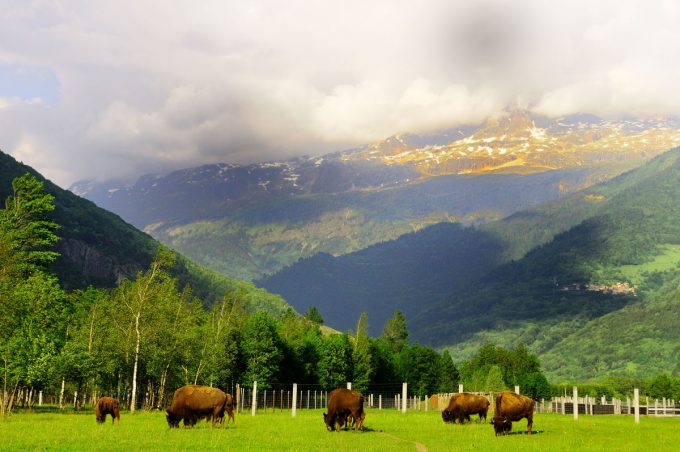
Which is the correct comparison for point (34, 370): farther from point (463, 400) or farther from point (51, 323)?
point (463, 400)

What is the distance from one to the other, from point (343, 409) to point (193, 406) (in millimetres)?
9043

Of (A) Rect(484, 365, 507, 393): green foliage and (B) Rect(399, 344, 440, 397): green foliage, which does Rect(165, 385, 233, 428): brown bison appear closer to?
(A) Rect(484, 365, 507, 393): green foliage

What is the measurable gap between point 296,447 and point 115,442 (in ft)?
28.6

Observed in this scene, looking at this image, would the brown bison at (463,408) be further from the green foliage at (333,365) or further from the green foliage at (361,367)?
the green foliage at (361,367)

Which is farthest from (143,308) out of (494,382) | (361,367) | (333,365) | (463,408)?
(494,382)

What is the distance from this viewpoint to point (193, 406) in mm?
40625

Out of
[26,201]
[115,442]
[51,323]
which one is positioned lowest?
[115,442]

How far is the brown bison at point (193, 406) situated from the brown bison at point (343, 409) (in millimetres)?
6652

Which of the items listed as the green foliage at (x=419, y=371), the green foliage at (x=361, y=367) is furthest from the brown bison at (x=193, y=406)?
the green foliage at (x=419, y=371)

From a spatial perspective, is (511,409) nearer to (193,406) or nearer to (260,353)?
(193,406)

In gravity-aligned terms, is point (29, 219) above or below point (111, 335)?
above

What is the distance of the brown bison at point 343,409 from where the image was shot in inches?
1599

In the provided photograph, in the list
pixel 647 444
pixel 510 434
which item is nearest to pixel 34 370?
pixel 510 434

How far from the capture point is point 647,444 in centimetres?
3494
